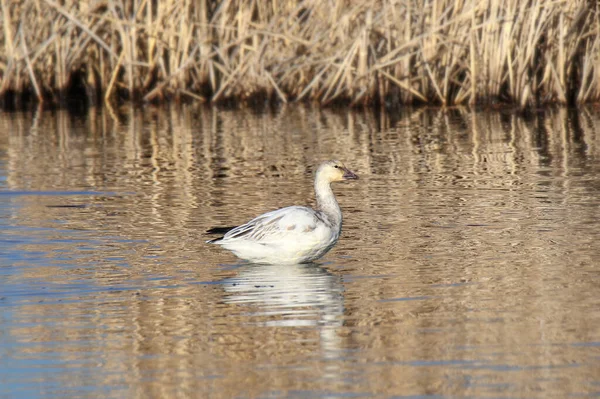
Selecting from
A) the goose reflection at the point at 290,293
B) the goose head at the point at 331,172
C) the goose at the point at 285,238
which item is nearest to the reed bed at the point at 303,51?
the goose head at the point at 331,172

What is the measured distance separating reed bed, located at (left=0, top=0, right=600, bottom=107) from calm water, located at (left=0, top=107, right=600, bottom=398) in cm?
280

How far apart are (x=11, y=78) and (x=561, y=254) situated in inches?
517

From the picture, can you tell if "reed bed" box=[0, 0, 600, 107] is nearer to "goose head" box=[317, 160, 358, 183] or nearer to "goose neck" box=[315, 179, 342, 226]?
"goose head" box=[317, 160, 358, 183]

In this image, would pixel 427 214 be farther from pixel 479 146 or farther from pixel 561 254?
pixel 479 146

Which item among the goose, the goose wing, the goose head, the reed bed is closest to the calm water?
the goose

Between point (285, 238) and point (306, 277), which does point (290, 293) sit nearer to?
point (306, 277)

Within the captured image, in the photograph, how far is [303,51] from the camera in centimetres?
1734

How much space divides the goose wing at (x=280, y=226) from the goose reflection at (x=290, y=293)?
0.23m

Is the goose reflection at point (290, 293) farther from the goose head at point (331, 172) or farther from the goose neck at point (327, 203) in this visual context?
the goose head at point (331, 172)

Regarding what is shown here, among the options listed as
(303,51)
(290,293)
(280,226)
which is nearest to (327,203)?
(280,226)

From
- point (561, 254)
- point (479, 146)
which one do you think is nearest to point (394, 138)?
point (479, 146)

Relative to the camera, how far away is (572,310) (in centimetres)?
575

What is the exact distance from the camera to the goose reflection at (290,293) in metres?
5.83

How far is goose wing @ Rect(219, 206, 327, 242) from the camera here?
710 centimetres
